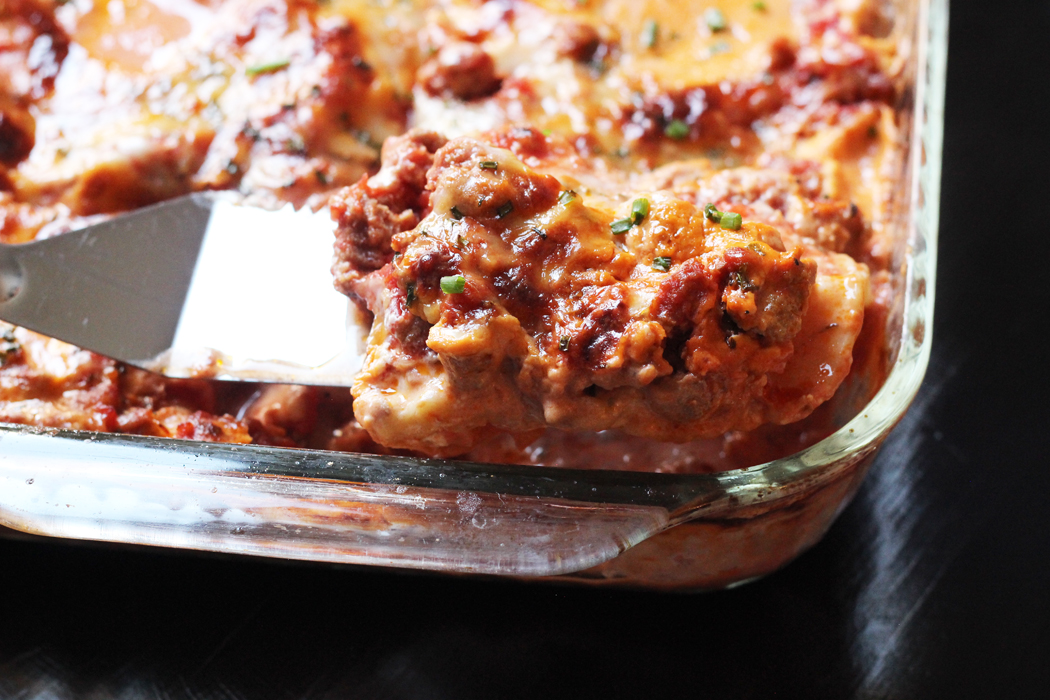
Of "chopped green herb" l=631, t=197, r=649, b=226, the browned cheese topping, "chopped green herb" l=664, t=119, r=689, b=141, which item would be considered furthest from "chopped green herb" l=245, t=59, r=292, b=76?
"chopped green herb" l=631, t=197, r=649, b=226

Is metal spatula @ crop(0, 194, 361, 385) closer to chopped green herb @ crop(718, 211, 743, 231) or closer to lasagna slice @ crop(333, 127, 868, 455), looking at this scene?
lasagna slice @ crop(333, 127, 868, 455)

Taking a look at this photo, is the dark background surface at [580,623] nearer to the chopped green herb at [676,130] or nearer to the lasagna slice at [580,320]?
the lasagna slice at [580,320]

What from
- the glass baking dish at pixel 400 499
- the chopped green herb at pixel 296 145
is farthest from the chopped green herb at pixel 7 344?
the chopped green herb at pixel 296 145

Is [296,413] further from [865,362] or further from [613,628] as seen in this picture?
[865,362]

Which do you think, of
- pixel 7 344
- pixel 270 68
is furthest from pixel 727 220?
pixel 7 344

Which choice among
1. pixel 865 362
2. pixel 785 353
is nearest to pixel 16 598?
pixel 785 353

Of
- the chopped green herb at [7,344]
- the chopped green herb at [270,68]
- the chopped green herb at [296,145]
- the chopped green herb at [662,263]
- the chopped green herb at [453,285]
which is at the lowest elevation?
the chopped green herb at [7,344]

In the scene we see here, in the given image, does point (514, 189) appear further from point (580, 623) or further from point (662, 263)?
point (580, 623)
